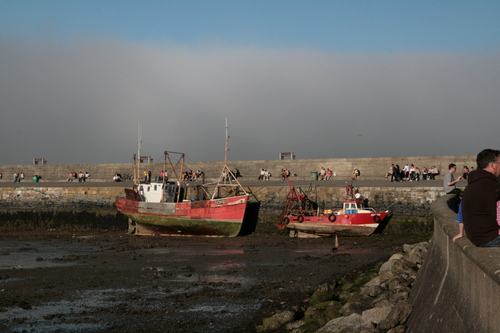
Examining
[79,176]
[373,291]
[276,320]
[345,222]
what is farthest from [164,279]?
[79,176]

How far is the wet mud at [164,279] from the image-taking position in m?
9.46

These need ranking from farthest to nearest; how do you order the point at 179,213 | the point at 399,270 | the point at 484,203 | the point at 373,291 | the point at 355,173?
the point at 355,173
the point at 179,213
the point at 399,270
the point at 373,291
the point at 484,203

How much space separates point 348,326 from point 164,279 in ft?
23.4

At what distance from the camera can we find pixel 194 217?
23922 millimetres

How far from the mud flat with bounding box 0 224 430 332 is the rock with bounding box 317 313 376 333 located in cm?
183

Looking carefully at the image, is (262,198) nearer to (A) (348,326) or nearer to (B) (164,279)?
(B) (164,279)

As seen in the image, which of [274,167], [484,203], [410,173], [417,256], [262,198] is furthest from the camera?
[274,167]

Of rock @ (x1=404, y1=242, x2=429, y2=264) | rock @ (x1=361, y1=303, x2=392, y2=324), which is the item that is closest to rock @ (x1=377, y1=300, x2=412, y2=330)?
Answer: rock @ (x1=361, y1=303, x2=392, y2=324)

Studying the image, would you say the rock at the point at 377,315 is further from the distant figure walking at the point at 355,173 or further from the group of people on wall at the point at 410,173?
the distant figure walking at the point at 355,173

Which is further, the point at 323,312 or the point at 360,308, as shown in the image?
the point at 323,312

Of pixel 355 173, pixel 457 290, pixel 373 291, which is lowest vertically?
pixel 373 291

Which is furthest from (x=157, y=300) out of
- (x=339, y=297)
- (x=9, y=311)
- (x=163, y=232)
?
(x=163, y=232)

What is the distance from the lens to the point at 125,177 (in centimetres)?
4500

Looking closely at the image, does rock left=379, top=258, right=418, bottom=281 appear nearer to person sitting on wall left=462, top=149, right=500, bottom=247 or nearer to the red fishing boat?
person sitting on wall left=462, top=149, right=500, bottom=247
